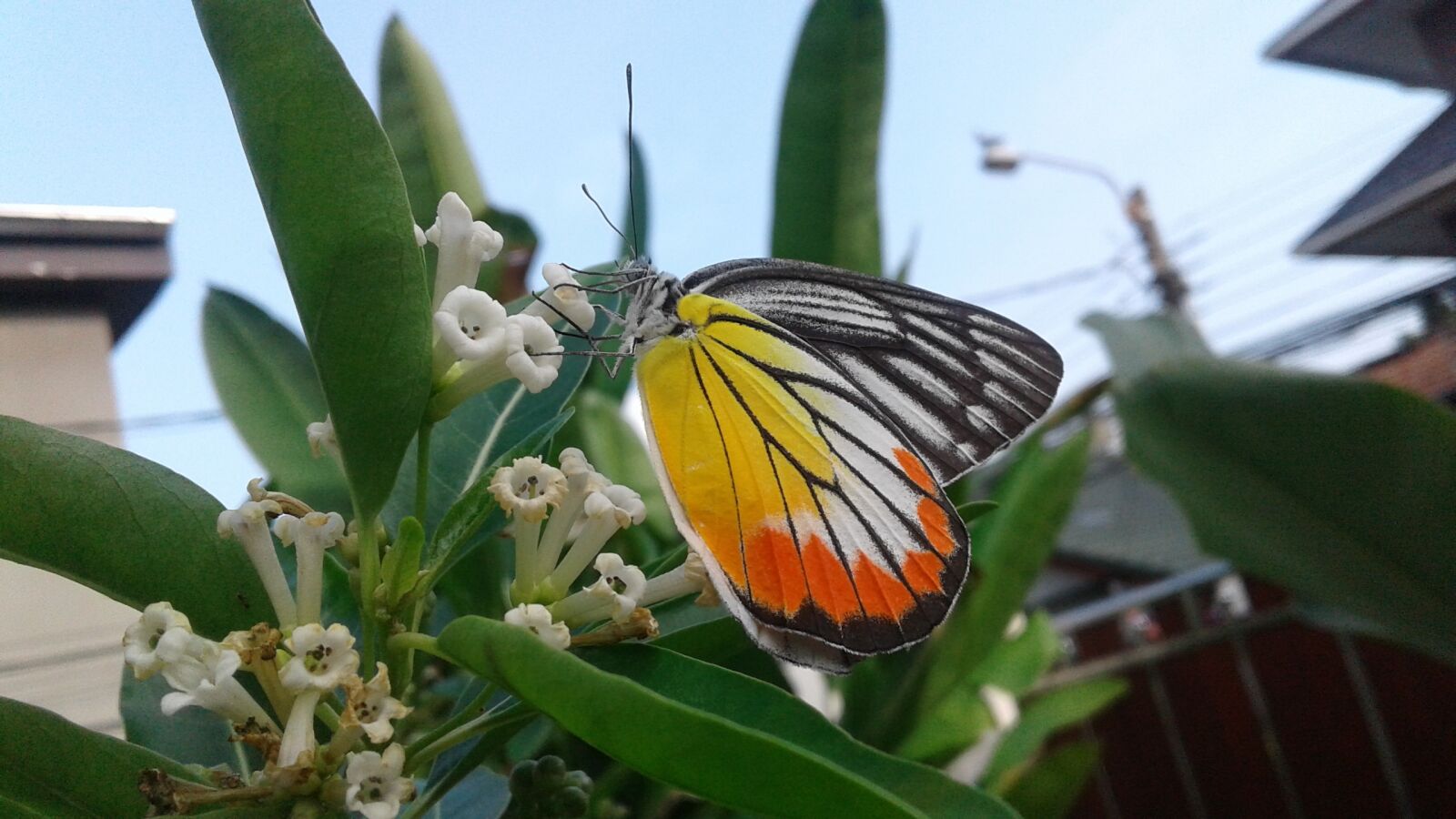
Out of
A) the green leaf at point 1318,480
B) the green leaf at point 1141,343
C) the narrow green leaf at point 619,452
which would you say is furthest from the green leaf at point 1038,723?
the narrow green leaf at point 619,452

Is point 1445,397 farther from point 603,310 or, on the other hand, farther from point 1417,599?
point 603,310

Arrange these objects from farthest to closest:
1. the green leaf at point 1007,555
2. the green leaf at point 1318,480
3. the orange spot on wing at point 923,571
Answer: the green leaf at point 1007,555 < the green leaf at point 1318,480 < the orange spot on wing at point 923,571

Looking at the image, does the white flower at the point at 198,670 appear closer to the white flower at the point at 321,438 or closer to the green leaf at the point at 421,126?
the white flower at the point at 321,438

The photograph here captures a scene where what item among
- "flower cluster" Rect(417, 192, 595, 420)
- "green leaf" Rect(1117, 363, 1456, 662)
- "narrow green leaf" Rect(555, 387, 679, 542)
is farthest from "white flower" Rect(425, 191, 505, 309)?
"green leaf" Rect(1117, 363, 1456, 662)

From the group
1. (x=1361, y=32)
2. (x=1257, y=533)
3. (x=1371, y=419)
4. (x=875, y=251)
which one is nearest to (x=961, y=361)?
(x=875, y=251)

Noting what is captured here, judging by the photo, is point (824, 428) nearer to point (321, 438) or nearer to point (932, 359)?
point (932, 359)

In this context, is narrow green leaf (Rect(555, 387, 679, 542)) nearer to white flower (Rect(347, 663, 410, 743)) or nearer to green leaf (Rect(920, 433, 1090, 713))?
green leaf (Rect(920, 433, 1090, 713))
